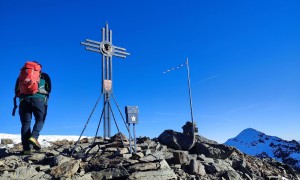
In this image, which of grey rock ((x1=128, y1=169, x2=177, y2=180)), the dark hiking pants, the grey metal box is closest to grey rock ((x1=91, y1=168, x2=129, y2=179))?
grey rock ((x1=128, y1=169, x2=177, y2=180))

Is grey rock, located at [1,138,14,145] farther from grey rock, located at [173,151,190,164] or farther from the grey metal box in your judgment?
grey rock, located at [173,151,190,164]

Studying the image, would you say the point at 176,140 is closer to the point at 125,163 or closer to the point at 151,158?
the point at 151,158

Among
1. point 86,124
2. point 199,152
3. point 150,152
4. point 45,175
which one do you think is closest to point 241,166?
point 199,152

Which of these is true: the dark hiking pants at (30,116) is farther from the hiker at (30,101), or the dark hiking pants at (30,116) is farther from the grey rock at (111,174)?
the grey rock at (111,174)

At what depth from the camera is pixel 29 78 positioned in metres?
10.7

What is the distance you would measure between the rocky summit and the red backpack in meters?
2.32

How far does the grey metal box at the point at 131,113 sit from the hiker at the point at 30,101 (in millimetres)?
3171

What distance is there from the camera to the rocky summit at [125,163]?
29.4ft

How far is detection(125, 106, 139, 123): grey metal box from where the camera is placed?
10953 mm

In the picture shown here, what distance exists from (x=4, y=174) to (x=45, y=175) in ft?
3.64

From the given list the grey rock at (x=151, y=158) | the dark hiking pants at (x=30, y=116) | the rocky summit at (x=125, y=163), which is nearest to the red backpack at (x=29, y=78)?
the dark hiking pants at (x=30, y=116)

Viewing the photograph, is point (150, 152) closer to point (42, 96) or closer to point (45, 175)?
point (45, 175)

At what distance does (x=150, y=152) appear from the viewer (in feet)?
35.7

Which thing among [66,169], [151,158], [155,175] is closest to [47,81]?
[66,169]
